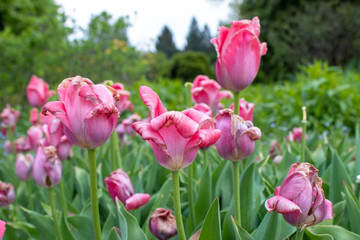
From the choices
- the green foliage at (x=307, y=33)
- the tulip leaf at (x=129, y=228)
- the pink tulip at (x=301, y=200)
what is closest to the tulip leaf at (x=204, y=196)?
the tulip leaf at (x=129, y=228)

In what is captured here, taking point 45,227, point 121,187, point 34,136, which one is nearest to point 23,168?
point 45,227

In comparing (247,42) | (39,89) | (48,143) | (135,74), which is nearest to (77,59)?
(135,74)

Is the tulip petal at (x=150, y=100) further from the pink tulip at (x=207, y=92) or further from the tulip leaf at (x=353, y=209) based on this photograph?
the pink tulip at (x=207, y=92)

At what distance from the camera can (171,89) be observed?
543cm

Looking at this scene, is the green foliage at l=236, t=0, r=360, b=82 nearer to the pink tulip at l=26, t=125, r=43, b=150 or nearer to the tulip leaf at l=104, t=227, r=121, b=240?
the pink tulip at l=26, t=125, r=43, b=150

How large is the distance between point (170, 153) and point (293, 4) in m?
16.0

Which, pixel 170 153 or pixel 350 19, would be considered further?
pixel 350 19

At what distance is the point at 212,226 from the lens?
2.40 feet

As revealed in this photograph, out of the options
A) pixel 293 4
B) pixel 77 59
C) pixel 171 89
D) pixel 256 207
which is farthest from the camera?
pixel 293 4

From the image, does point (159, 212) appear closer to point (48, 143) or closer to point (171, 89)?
point (48, 143)

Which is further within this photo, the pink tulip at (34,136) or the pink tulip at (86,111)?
the pink tulip at (34,136)

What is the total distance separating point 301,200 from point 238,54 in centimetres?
45

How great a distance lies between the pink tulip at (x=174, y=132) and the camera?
2.04ft

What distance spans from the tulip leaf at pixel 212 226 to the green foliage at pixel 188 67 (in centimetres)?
1561
